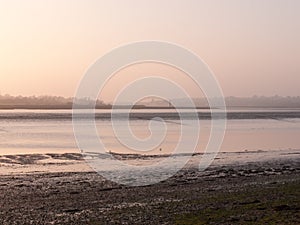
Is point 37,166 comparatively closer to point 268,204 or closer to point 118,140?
point 268,204

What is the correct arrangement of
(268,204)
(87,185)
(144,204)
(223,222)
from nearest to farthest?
(223,222) → (268,204) → (144,204) → (87,185)

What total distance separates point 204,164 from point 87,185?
13.1 meters

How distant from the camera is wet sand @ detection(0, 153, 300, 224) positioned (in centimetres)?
1833

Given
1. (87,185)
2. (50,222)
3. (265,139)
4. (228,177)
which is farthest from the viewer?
(265,139)

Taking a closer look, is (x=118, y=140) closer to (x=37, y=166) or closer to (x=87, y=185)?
(x=37, y=166)

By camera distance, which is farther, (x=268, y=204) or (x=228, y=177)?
(x=228, y=177)

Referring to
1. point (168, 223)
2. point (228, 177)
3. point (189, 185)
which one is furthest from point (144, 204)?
point (228, 177)

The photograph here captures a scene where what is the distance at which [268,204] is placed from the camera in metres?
20.2

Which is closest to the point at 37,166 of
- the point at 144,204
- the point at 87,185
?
the point at 87,185

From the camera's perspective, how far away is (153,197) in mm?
23578

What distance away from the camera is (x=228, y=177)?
31.2 metres

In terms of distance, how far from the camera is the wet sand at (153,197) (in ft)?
60.1

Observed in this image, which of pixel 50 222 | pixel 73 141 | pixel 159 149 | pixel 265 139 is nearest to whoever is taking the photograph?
pixel 50 222

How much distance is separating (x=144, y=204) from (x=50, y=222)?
482 cm
